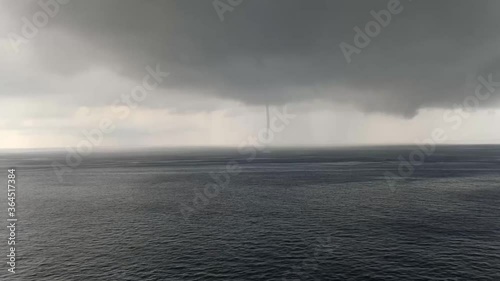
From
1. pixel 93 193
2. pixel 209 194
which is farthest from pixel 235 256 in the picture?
pixel 93 193

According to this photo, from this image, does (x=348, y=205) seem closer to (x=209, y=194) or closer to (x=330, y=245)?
(x=330, y=245)

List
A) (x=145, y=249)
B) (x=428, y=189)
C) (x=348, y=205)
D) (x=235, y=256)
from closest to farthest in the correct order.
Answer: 1. (x=235, y=256)
2. (x=145, y=249)
3. (x=348, y=205)
4. (x=428, y=189)

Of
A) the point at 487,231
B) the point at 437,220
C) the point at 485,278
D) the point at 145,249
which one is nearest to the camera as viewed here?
the point at 485,278

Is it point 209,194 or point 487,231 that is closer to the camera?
point 487,231

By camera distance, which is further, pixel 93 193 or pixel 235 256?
pixel 93 193

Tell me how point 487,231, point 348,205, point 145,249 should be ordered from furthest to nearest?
1. point 348,205
2. point 487,231
3. point 145,249

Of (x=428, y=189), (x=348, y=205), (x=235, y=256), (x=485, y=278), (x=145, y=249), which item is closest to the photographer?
(x=485, y=278)

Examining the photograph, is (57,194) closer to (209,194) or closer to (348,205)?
(209,194)

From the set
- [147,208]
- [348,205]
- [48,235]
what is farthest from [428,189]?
[48,235]

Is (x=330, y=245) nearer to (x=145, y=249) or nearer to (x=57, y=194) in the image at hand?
(x=145, y=249)
